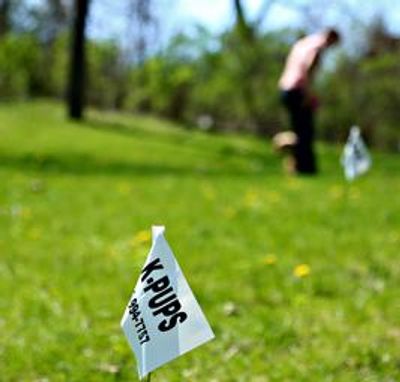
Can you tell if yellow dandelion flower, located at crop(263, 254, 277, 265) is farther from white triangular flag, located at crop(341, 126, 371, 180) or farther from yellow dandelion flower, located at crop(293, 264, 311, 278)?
white triangular flag, located at crop(341, 126, 371, 180)

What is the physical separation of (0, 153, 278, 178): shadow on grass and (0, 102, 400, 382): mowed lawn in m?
0.29

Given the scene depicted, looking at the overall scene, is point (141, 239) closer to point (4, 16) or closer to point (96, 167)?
point (96, 167)

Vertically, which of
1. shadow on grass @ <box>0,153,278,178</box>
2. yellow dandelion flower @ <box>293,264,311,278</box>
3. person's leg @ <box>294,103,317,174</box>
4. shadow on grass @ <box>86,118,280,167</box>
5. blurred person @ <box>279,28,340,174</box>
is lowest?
shadow on grass @ <box>86,118,280,167</box>

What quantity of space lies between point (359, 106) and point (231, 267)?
109ft

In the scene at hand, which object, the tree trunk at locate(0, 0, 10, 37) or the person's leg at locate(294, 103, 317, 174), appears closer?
the person's leg at locate(294, 103, 317, 174)

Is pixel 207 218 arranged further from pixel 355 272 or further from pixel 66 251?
pixel 355 272

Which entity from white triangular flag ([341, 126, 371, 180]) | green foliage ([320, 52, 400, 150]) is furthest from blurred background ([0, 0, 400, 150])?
white triangular flag ([341, 126, 371, 180])

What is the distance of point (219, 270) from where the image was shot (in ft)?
14.1

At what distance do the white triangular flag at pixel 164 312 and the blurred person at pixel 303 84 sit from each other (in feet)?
21.5

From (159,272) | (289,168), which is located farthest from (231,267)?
(289,168)

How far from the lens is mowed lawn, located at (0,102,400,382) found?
2.94 m

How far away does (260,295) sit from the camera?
3809 mm

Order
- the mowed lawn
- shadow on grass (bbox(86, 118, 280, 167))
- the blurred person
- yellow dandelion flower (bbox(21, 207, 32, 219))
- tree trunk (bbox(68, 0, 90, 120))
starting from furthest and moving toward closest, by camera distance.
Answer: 1. tree trunk (bbox(68, 0, 90, 120))
2. shadow on grass (bbox(86, 118, 280, 167))
3. the blurred person
4. yellow dandelion flower (bbox(21, 207, 32, 219))
5. the mowed lawn

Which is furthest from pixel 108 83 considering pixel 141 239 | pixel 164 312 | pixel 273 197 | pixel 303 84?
pixel 164 312
